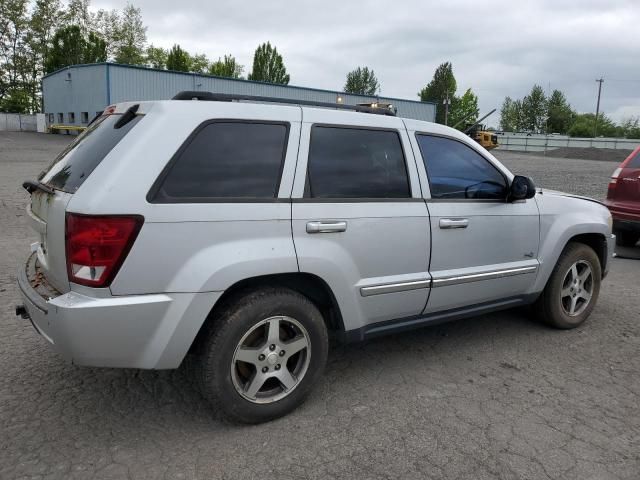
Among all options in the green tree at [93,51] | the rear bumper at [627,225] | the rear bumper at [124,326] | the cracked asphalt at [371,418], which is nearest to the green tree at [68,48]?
the green tree at [93,51]

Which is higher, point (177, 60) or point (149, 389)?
point (177, 60)

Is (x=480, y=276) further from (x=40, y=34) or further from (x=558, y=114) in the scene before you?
(x=558, y=114)

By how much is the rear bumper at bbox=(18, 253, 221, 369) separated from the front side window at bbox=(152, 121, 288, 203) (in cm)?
52

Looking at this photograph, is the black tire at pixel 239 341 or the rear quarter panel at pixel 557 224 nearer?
the black tire at pixel 239 341

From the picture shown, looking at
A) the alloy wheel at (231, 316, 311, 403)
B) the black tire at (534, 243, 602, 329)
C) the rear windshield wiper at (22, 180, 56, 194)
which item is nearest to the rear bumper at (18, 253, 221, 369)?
the alloy wheel at (231, 316, 311, 403)

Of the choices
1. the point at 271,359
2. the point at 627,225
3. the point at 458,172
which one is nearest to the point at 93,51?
the point at 627,225

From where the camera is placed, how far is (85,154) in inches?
115

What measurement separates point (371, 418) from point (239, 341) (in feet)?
3.00

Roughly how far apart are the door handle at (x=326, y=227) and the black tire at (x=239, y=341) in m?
0.38

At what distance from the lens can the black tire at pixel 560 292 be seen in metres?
4.41

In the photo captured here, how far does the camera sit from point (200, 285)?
2625mm

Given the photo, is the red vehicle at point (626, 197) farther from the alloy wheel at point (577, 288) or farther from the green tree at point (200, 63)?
the green tree at point (200, 63)

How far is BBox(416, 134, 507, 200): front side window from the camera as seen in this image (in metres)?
3.61

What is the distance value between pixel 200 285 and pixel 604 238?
12.3 ft
